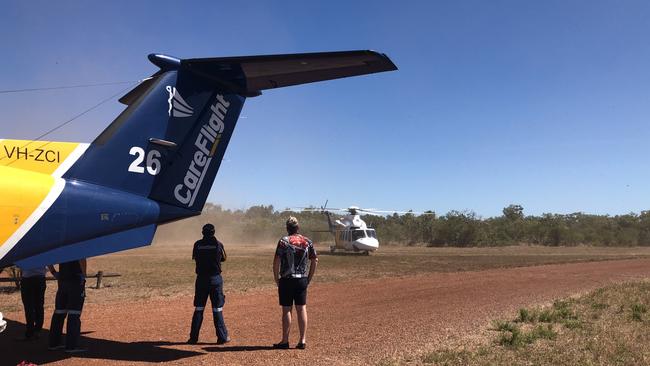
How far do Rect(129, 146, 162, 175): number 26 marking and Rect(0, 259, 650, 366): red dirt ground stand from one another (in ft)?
9.10

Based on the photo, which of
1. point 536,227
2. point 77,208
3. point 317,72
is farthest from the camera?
point 536,227

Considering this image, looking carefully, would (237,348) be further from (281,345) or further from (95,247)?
(95,247)

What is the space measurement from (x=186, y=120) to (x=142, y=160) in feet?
3.04

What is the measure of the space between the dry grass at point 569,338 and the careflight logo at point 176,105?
5.01 m

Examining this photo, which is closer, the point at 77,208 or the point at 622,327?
the point at 77,208

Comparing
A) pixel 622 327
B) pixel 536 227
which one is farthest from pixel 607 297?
pixel 536 227

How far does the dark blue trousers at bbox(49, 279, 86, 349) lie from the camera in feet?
22.8

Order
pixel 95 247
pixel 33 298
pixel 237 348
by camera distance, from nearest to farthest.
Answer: pixel 95 247
pixel 237 348
pixel 33 298

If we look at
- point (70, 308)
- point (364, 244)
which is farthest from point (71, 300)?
point (364, 244)

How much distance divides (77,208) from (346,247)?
34.5 metres

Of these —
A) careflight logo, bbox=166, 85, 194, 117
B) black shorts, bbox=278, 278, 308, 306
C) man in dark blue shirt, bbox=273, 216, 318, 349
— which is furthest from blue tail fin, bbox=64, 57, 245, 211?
black shorts, bbox=278, 278, 308, 306

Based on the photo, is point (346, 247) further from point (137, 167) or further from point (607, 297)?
point (137, 167)

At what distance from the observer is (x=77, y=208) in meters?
6.16

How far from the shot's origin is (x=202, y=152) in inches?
296
